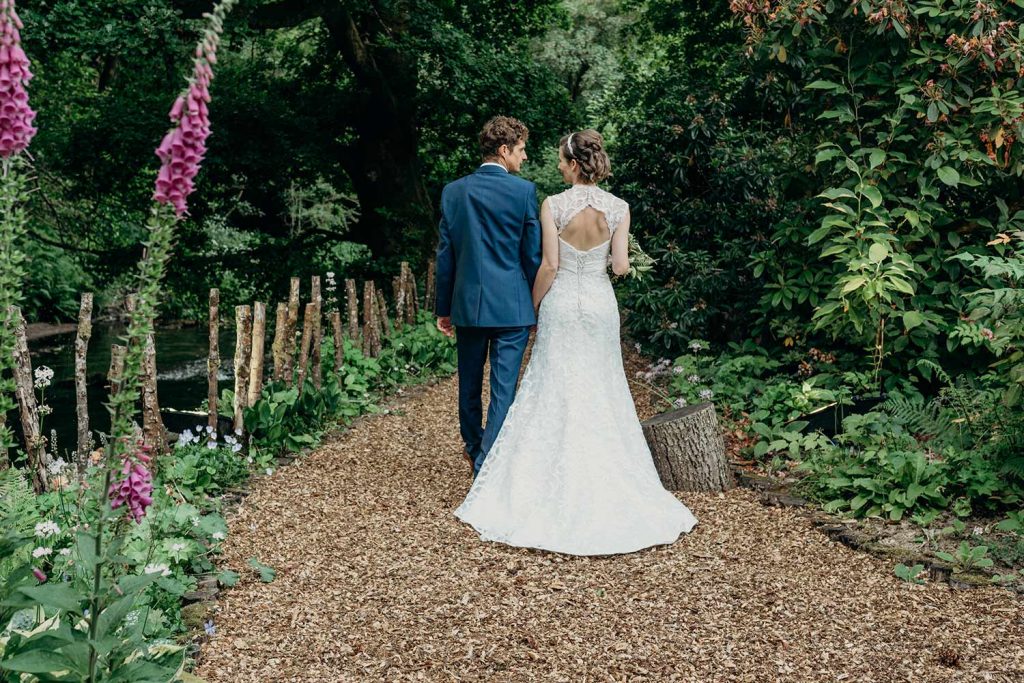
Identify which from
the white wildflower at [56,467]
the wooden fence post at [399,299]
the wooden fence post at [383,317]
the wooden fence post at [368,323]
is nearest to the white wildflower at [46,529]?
the white wildflower at [56,467]

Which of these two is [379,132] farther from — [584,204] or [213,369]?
[584,204]

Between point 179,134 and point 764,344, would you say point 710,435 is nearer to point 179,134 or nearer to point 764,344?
point 764,344

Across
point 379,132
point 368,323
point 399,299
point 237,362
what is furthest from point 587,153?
point 379,132

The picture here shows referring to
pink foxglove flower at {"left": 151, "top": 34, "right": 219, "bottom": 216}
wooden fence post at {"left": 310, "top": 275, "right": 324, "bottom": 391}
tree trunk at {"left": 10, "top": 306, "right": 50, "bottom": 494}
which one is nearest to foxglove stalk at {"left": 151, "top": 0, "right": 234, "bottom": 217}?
pink foxglove flower at {"left": 151, "top": 34, "right": 219, "bottom": 216}

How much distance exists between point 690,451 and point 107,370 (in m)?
10.6

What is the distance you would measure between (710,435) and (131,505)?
142 inches

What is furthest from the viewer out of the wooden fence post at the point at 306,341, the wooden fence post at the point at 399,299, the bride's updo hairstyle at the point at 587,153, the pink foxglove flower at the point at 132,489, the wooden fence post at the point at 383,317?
the wooden fence post at the point at 399,299

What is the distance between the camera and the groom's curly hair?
15.5ft

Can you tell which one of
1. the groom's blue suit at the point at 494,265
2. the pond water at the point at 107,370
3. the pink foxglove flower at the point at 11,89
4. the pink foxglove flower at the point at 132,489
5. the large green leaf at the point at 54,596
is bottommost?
the pond water at the point at 107,370

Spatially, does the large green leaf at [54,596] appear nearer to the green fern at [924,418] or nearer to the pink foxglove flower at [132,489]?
the pink foxglove flower at [132,489]

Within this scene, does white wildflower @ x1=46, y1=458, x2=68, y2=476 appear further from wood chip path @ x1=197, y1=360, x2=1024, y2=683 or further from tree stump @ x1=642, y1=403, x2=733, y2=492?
tree stump @ x1=642, y1=403, x2=733, y2=492

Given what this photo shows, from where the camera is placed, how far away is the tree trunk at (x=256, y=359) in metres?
6.12

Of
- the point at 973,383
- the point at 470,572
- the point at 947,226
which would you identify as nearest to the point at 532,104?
the point at 947,226

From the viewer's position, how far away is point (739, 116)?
884 cm
